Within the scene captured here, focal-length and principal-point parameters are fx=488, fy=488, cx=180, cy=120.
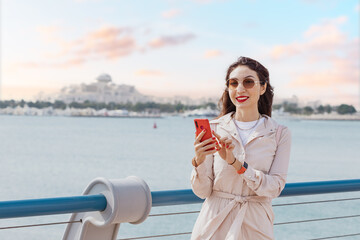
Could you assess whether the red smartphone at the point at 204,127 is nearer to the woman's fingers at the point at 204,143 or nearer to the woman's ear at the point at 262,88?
the woman's fingers at the point at 204,143

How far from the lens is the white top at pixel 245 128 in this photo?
2088 mm

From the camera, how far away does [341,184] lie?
268cm

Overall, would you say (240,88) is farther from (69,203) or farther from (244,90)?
(69,203)

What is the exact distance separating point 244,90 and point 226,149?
1.03 feet

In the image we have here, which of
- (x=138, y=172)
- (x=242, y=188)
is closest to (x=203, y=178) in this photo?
(x=242, y=188)

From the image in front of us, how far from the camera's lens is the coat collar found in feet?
6.74

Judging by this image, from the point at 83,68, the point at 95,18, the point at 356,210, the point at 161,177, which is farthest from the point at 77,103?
the point at 356,210

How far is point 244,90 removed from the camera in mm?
2070

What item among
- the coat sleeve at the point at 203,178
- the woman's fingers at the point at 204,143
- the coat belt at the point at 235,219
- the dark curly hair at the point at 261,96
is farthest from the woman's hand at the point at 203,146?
the dark curly hair at the point at 261,96

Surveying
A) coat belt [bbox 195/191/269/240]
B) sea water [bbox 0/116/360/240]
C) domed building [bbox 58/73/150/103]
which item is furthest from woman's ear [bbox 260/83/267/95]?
domed building [bbox 58/73/150/103]

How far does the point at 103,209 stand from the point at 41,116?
114 m

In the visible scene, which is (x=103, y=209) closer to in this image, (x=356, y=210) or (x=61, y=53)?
(x=356, y=210)

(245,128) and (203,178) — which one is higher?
(245,128)

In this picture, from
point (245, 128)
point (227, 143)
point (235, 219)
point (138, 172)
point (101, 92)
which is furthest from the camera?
point (101, 92)
